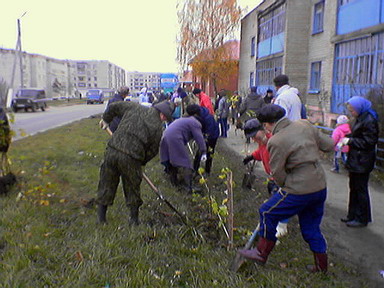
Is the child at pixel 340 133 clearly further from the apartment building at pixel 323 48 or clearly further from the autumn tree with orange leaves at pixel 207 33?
the autumn tree with orange leaves at pixel 207 33

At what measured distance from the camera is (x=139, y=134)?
13.6 feet

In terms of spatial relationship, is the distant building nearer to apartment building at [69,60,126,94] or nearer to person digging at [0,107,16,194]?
person digging at [0,107,16,194]

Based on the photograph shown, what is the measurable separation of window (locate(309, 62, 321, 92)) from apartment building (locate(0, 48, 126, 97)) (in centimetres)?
2218

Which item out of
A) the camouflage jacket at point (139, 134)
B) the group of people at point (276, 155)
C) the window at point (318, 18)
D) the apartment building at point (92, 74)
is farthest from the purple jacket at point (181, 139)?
the apartment building at point (92, 74)

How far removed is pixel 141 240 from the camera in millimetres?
4047

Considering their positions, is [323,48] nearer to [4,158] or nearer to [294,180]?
[4,158]

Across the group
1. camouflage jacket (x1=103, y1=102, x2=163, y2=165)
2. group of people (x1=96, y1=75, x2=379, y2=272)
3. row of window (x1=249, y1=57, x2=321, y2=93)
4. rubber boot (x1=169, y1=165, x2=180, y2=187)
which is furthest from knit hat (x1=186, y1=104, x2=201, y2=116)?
row of window (x1=249, y1=57, x2=321, y2=93)

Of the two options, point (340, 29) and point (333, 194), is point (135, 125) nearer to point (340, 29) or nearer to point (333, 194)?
point (333, 194)

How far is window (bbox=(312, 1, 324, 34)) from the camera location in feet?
62.1

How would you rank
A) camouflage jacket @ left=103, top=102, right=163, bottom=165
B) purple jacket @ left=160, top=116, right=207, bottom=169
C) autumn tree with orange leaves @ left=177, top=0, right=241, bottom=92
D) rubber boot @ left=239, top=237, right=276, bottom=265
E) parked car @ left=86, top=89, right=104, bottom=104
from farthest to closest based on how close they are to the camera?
parked car @ left=86, top=89, right=104, bottom=104
autumn tree with orange leaves @ left=177, top=0, right=241, bottom=92
purple jacket @ left=160, top=116, right=207, bottom=169
camouflage jacket @ left=103, top=102, right=163, bottom=165
rubber boot @ left=239, top=237, right=276, bottom=265

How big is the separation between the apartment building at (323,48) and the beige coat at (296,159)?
5765 millimetres

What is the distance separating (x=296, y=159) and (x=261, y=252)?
97 cm

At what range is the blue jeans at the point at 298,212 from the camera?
10.8 ft

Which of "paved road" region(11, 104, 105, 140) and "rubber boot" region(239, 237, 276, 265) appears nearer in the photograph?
"rubber boot" region(239, 237, 276, 265)
